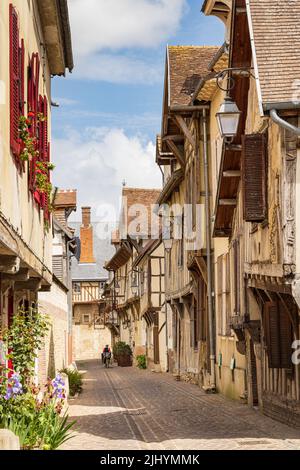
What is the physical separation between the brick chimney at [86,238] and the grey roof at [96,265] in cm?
57

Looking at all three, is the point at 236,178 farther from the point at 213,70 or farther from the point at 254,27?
the point at 213,70

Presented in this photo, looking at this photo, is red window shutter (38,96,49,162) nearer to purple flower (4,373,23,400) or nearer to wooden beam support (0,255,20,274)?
wooden beam support (0,255,20,274)

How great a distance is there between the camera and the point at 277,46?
1189cm

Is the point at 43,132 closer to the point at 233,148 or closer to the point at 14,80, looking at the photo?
the point at 233,148

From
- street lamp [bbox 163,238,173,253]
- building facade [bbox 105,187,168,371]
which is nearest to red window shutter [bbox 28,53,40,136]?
street lamp [bbox 163,238,173,253]

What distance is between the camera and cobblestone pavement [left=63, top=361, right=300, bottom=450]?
37.4 ft

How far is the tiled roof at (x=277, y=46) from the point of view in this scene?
444 inches

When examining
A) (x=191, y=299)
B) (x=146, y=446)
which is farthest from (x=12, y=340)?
(x=191, y=299)

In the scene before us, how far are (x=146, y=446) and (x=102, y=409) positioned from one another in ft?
22.7

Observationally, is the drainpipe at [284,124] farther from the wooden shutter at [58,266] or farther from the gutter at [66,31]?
the wooden shutter at [58,266]

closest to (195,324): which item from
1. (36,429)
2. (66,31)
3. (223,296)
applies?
(223,296)

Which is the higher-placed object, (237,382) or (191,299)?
A: (191,299)

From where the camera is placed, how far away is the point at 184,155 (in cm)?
2755

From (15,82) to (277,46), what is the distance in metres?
3.71
